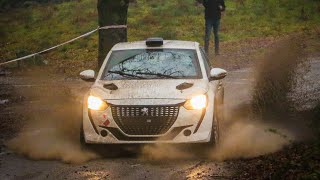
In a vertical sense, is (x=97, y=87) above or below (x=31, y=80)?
above

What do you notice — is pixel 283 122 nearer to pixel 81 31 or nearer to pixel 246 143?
pixel 246 143

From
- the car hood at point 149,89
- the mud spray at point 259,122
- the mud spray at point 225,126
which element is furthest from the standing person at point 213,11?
the car hood at point 149,89

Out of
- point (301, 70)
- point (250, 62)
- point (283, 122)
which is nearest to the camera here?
point (283, 122)

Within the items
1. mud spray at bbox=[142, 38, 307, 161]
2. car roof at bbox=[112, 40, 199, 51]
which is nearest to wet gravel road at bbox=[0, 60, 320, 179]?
mud spray at bbox=[142, 38, 307, 161]

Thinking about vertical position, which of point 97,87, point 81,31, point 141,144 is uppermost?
point 97,87

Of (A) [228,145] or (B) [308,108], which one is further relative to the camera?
(B) [308,108]

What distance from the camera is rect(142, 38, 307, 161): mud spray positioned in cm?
809

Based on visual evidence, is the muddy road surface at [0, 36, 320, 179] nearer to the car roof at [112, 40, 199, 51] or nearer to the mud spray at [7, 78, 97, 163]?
the mud spray at [7, 78, 97, 163]

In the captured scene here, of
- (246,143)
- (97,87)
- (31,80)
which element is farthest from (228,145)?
(31,80)

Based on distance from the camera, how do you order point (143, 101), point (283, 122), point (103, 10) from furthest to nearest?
1. point (103, 10)
2. point (283, 122)
3. point (143, 101)

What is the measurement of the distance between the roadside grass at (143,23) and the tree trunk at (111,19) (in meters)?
4.96

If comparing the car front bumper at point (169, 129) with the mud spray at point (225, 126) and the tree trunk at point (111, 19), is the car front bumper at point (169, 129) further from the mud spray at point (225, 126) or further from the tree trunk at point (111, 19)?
the tree trunk at point (111, 19)

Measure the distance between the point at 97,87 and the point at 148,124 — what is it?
1160 mm

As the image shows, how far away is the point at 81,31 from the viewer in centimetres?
2622
